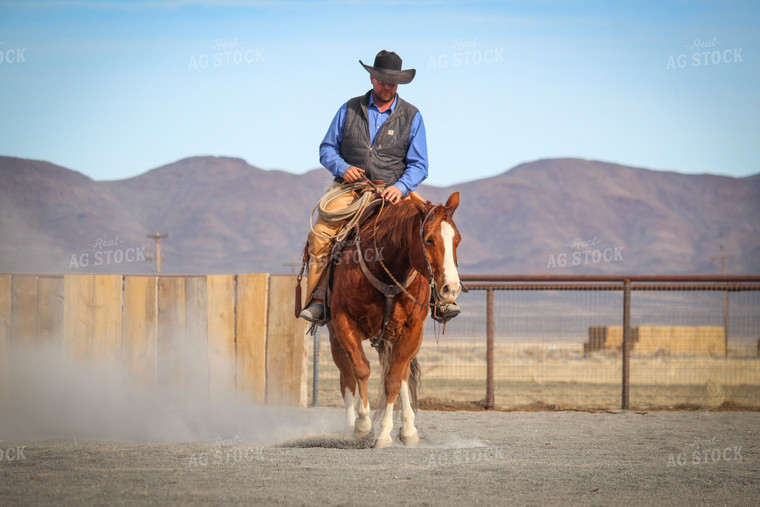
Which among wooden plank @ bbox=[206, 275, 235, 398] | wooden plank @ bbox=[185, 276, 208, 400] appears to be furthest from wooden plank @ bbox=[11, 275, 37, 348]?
wooden plank @ bbox=[206, 275, 235, 398]

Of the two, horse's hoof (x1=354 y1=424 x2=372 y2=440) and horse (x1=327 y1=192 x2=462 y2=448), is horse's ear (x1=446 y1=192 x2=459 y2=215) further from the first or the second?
horse's hoof (x1=354 y1=424 x2=372 y2=440)

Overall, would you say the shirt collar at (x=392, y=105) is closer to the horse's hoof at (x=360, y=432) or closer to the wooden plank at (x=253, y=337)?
the horse's hoof at (x=360, y=432)

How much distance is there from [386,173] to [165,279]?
5075 mm

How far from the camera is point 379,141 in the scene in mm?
7820

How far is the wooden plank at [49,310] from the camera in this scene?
11.6 metres

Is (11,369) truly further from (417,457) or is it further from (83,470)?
(417,457)

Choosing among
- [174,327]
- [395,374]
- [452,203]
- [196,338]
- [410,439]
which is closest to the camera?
[452,203]

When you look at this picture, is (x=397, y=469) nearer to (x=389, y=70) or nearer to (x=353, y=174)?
(x=353, y=174)

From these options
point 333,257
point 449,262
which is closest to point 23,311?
point 333,257

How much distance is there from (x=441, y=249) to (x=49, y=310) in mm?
7634

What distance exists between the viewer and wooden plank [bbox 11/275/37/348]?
1152cm

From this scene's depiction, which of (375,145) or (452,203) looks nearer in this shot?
(452,203)

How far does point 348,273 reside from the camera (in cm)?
698

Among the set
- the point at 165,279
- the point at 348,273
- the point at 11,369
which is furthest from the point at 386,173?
the point at 11,369
